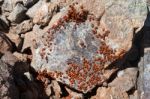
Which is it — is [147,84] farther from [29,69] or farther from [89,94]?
[29,69]

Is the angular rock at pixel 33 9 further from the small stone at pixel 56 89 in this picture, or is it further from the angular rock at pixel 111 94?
the angular rock at pixel 111 94

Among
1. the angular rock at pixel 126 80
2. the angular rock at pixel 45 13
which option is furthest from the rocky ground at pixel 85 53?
the angular rock at pixel 45 13

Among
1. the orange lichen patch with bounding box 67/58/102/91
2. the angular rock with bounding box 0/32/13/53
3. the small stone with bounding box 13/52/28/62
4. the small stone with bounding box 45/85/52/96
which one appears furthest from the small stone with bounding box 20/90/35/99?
the angular rock with bounding box 0/32/13/53

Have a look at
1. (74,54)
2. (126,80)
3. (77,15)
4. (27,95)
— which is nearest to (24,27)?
(77,15)

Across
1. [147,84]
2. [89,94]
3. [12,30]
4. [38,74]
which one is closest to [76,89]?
[89,94]

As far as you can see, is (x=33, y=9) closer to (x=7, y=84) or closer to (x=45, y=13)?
(x=45, y=13)

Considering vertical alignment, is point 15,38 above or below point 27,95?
above
